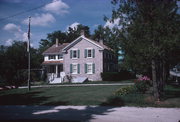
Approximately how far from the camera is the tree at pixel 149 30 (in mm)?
11234

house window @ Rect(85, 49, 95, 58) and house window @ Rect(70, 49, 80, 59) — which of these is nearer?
house window @ Rect(85, 49, 95, 58)

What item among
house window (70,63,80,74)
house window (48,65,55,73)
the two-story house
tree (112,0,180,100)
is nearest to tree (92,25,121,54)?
tree (112,0,180,100)

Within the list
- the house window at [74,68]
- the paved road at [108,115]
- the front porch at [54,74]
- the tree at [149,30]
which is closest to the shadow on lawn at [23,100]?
the paved road at [108,115]

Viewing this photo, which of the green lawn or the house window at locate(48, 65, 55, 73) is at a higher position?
the house window at locate(48, 65, 55, 73)

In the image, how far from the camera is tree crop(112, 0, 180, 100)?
1123 centimetres

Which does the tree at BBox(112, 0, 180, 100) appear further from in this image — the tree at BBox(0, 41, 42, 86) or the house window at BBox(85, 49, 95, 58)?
the tree at BBox(0, 41, 42, 86)

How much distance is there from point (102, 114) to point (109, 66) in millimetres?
28278

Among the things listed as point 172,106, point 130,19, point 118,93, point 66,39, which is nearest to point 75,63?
point 118,93

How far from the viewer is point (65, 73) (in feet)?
114

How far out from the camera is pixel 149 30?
11.6 metres

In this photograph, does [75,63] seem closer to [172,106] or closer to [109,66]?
[109,66]

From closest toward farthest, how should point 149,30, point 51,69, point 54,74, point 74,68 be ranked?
point 149,30 < point 74,68 < point 54,74 < point 51,69

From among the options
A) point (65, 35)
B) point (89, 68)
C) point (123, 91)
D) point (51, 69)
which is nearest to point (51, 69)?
point (51, 69)

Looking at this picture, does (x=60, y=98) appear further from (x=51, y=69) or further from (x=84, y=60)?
(x=51, y=69)
